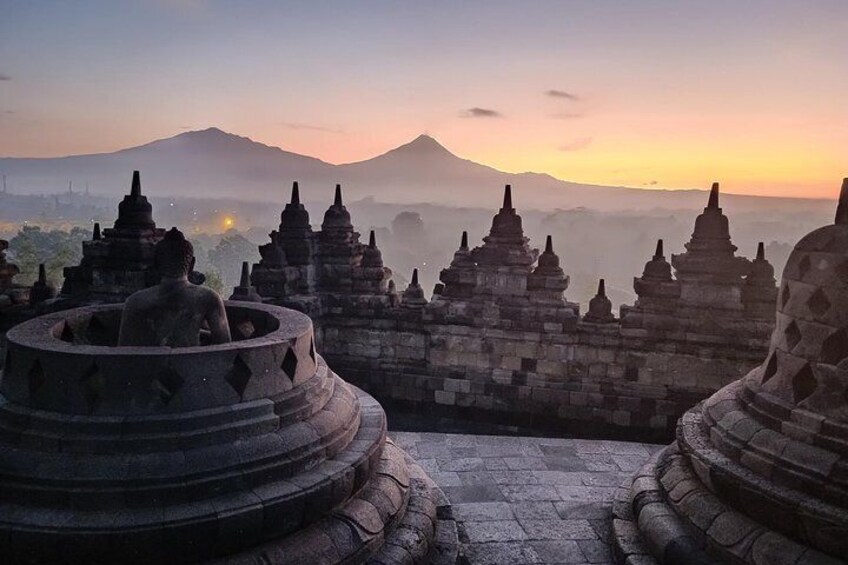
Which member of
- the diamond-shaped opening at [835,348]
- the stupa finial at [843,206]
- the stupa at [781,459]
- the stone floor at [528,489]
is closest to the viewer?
the stupa at [781,459]

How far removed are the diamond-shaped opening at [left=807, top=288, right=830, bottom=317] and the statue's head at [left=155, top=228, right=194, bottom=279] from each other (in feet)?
20.2

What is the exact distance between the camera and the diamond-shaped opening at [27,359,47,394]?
5.03 m

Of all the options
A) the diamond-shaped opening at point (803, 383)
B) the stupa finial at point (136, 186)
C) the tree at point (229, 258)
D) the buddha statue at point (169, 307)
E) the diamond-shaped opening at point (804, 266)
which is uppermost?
the stupa finial at point (136, 186)

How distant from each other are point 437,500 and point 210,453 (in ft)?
10.2

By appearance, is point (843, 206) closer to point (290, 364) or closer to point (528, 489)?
point (528, 489)

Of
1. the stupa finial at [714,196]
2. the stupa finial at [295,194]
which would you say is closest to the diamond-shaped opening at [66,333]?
the stupa finial at [295,194]

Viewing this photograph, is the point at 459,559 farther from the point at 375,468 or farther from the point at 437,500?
the point at 375,468

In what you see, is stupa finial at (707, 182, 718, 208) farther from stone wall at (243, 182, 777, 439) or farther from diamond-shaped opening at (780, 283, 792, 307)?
diamond-shaped opening at (780, 283, 792, 307)

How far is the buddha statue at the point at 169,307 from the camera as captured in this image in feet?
18.6

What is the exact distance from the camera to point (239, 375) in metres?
5.30

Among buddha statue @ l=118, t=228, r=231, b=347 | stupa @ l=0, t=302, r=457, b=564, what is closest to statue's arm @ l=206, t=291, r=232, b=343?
buddha statue @ l=118, t=228, r=231, b=347

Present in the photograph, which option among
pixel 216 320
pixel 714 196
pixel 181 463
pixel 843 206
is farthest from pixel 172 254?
pixel 714 196

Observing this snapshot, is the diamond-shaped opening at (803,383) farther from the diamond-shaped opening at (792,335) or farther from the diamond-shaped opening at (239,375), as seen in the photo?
the diamond-shaped opening at (239,375)

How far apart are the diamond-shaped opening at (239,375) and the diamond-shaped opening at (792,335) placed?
5315mm
